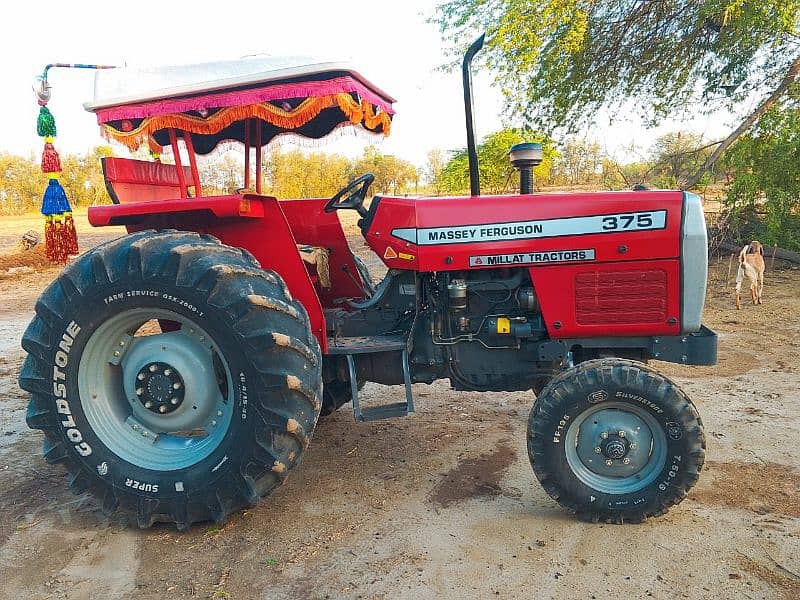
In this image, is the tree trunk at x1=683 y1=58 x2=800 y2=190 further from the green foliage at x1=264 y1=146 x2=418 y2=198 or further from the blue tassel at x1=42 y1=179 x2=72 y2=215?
the green foliage at x1=264 y1=146 x2=418 y2=198

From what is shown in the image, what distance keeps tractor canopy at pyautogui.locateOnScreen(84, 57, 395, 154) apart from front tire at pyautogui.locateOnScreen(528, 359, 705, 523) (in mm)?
1832

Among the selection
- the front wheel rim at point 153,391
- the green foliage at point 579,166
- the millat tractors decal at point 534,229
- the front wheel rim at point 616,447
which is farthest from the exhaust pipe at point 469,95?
the green foliage at point 579,166

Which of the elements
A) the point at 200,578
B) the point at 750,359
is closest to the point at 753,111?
the point at 750,359

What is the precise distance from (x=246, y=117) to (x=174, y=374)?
4.50 feet

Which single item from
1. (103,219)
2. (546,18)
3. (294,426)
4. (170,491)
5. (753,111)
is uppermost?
(546,18)

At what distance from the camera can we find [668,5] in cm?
952

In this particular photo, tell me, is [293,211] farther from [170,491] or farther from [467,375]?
[170,491]

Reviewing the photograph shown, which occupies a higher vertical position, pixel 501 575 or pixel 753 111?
pixel 753 111

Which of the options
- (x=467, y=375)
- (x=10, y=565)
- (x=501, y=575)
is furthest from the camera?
(x=467, y=375)

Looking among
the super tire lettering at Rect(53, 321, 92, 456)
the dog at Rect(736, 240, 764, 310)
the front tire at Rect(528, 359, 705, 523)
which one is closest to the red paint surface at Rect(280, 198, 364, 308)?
the super tire lettering at Rect(53, 321, 92, 456)

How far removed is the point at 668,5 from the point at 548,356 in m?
8.66

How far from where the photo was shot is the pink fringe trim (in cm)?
305

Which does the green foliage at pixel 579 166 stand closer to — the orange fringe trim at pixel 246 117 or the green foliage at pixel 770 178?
the green foliage at pixel 770 178

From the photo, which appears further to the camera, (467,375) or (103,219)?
(467,375)
